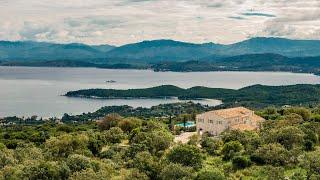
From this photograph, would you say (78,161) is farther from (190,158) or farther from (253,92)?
(253,92)

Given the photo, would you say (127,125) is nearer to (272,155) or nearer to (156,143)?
(156,143)

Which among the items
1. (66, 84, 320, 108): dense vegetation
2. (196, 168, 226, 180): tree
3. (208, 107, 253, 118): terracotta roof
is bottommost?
(66, 84, 320, 108): dense vegetation

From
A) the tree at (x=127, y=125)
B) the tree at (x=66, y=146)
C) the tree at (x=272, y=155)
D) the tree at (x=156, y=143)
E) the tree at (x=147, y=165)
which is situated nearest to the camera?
the tree at (x=147, y=165)

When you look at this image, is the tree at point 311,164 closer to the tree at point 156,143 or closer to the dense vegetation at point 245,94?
the tree at point 156,143

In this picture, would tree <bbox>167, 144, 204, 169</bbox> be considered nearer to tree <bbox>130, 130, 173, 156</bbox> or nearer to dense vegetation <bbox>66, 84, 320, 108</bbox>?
tree <bbox>130, 130, 173, 156</bbox>

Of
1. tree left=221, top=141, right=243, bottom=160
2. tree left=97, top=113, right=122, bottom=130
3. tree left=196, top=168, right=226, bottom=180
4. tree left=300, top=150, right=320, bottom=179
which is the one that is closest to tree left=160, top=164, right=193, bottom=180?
tree left=196, top=168, right=226, bottom=180

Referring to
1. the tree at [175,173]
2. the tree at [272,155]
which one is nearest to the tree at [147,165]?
the tree at [175,173]
